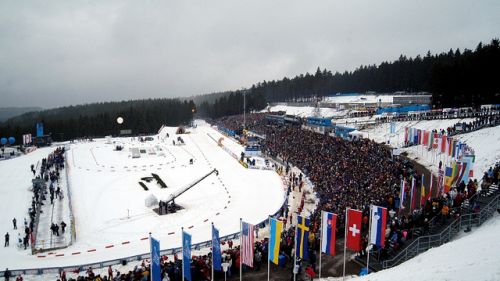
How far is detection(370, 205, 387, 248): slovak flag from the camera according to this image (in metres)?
13.9

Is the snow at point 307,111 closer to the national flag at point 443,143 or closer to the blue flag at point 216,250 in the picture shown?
the national flag at point 443,143

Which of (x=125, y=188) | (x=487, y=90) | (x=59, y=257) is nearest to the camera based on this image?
(x=59, y=257)

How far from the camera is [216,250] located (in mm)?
14375

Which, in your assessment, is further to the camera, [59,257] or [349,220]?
[59,257]

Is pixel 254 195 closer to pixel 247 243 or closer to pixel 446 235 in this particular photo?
pixel 247 243

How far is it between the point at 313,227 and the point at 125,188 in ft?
82.2

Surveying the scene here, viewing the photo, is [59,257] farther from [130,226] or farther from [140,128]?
[140,128]

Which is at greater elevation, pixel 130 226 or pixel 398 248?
pixel 398 248

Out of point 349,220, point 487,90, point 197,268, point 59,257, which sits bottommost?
point 59,257

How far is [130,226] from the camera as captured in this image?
2678 cm

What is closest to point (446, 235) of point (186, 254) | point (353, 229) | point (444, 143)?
point (353, 229)

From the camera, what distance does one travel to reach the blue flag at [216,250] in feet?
46.8

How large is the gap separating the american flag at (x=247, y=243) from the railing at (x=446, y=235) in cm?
576

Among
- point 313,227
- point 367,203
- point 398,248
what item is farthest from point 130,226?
point 398,248
